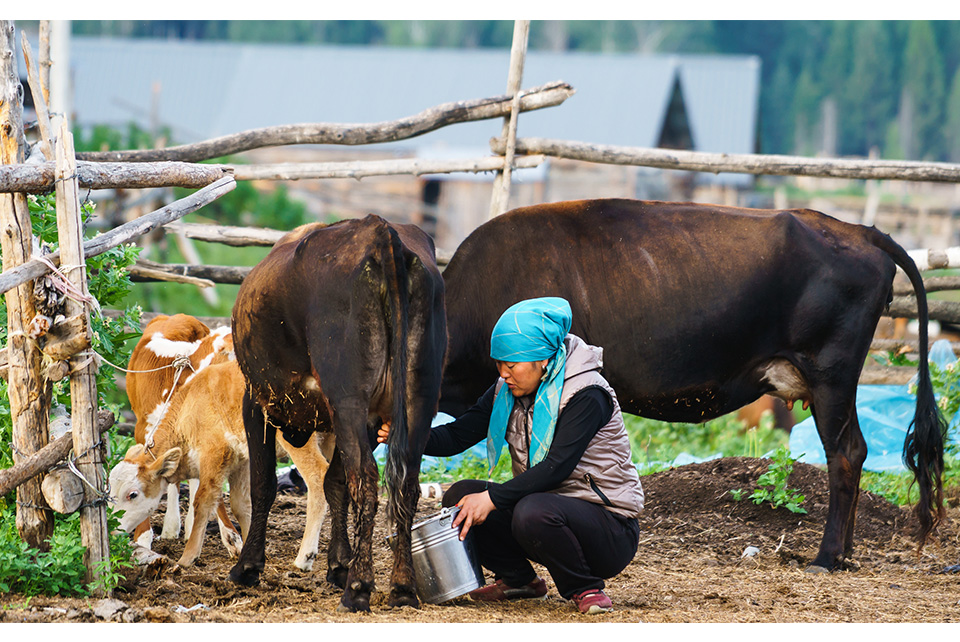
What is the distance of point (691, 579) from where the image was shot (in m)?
4.86

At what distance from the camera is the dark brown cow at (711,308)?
17.6ft

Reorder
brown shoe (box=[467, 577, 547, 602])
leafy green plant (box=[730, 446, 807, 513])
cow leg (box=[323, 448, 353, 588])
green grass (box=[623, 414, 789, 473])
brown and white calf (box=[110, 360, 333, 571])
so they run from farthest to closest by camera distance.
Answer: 1. green grass (box=[623, 414, 789, 473])
2. leafy green plant (box=[730, 446, 807, 513])
3. brown and white calf (box=[110, 360, 333, 571])
4. cow leg (box=[323, 448, 353, 588])
5. brown shoe (box=[467, 577, 547, 602])

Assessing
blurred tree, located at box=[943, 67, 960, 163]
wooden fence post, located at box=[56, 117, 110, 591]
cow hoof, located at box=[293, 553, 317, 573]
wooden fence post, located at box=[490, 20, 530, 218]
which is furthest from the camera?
blurred tree, located at box=[943, 67, 960, 163]

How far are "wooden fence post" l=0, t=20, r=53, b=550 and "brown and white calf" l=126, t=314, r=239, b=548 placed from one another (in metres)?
1.41

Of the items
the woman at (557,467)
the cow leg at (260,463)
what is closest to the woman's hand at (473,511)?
the woman at (557,467)

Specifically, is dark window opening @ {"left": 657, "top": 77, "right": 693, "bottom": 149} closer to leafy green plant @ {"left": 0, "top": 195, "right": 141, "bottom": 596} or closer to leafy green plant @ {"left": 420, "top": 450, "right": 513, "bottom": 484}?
leafy green plant @ {"left": 420, "top": 450, "right": 513, "bottom": 484}

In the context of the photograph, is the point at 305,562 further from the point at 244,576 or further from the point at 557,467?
the point at 557,467

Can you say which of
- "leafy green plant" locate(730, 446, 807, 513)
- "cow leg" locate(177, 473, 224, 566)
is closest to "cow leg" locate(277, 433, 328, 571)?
"cow leg" locate(177, 473, 224, 566)

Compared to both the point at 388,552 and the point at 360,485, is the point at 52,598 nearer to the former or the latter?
the point at 360,485

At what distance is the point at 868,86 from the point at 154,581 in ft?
181

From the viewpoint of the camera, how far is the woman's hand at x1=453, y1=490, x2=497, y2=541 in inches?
153

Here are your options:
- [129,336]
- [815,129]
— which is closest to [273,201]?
[129,336]

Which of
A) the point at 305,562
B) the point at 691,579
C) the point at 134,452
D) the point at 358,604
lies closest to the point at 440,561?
the point at 358,604

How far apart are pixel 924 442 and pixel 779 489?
0.94 metres
